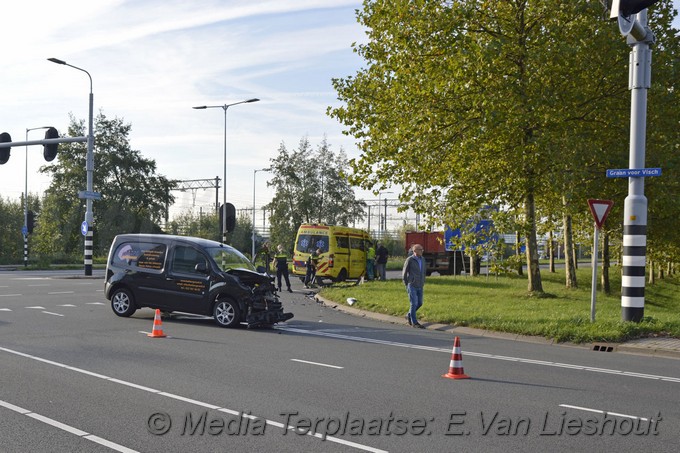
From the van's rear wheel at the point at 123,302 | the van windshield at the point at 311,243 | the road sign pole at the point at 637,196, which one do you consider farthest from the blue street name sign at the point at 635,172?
the van windshield at the point at 311,243

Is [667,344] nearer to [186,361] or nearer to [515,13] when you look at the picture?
[186,361]

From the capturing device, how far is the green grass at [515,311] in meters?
13.0

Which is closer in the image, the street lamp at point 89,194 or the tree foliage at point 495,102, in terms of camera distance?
the tree foliage at point 495,102

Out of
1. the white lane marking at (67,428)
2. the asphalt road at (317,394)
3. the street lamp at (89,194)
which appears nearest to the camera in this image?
the white lane marking at (67,428)

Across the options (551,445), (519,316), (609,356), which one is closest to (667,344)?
(609,356)

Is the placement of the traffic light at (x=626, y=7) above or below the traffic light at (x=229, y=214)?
above

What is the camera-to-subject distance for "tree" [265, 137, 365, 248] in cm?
5541

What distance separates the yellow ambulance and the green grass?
462cm

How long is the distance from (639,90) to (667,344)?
15.9 feet

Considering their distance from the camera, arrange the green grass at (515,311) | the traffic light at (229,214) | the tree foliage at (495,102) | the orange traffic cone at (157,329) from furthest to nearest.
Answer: the traffic light at (229,214) → the tree foliage at (495,102) → the green grass at (515,311) → the orange traffic cone at (157,329)

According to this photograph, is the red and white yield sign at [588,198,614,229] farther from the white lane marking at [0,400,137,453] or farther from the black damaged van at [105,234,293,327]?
the white lane marking at [0,400,137,453]

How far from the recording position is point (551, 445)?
19.6ft

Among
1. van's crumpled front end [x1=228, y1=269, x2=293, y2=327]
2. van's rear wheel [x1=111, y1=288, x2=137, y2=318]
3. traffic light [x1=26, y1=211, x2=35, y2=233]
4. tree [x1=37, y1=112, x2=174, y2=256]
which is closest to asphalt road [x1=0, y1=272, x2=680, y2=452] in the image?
van's crumpled front end [x1=228, y1=269, x2=293, y2=327]

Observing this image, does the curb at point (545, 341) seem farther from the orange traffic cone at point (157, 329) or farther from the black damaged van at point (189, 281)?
the orange traffic cone at point (157, 329)
